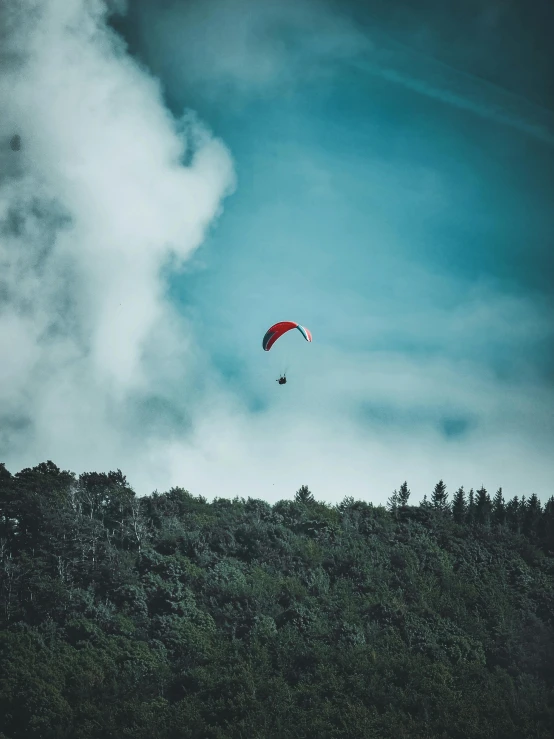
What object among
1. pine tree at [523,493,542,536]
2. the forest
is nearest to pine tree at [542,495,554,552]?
pine tree at [523,493,542,536]

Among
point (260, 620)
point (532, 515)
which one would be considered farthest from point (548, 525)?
point (260, 620)

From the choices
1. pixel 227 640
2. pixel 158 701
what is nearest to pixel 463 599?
pixel 227 640

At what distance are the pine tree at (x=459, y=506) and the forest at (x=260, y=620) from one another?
1310 inches

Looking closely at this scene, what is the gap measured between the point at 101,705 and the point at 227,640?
1022cm

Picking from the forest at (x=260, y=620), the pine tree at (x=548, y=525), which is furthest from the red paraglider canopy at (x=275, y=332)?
the pine tree at (x=548, y=525)

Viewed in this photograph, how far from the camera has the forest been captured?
135 ft

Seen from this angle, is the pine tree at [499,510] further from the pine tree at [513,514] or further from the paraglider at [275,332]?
the paraglider at [275,332]

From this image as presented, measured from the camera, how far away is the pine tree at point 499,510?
331 feet

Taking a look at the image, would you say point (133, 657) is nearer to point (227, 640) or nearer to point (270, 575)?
point (227, 640)

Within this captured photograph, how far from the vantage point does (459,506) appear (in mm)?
107938

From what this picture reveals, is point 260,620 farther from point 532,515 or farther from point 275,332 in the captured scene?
point 532,515

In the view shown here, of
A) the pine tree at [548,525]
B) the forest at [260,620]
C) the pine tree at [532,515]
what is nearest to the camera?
the forest at [260,620]

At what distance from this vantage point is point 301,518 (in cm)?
6931

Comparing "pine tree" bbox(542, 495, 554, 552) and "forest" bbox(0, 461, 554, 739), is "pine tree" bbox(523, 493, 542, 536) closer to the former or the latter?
"pine tree" bbox(542, 495, 554, 552)
